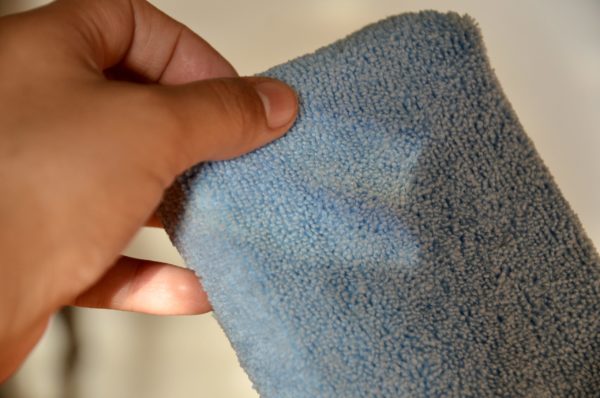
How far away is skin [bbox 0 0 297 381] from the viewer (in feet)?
1.03

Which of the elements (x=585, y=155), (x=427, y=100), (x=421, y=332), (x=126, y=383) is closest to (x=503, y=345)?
(x=421, y=332)

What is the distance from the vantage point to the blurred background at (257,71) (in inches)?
23.5

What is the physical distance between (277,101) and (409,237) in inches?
5.0

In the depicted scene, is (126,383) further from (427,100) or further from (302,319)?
(427,100)

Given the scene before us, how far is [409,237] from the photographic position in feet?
1.24

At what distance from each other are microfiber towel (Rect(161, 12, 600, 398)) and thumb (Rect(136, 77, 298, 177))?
0.05 feet

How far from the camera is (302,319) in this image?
372 mm

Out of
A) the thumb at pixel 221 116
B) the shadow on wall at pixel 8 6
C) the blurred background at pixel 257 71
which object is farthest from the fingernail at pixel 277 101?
the shadow on wall at pixel 8 6

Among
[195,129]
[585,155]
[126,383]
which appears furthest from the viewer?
[126,383]

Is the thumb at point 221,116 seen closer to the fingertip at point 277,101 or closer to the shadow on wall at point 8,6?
the fingertip at point 277,101

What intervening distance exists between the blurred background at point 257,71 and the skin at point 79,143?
11.7 inches

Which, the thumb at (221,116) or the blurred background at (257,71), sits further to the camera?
the blurred background at (257,71)

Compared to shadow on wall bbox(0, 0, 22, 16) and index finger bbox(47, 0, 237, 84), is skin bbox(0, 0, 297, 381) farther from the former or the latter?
shadow on wall bbox(0, 0, 22, 16)

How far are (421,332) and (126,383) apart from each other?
499mm
